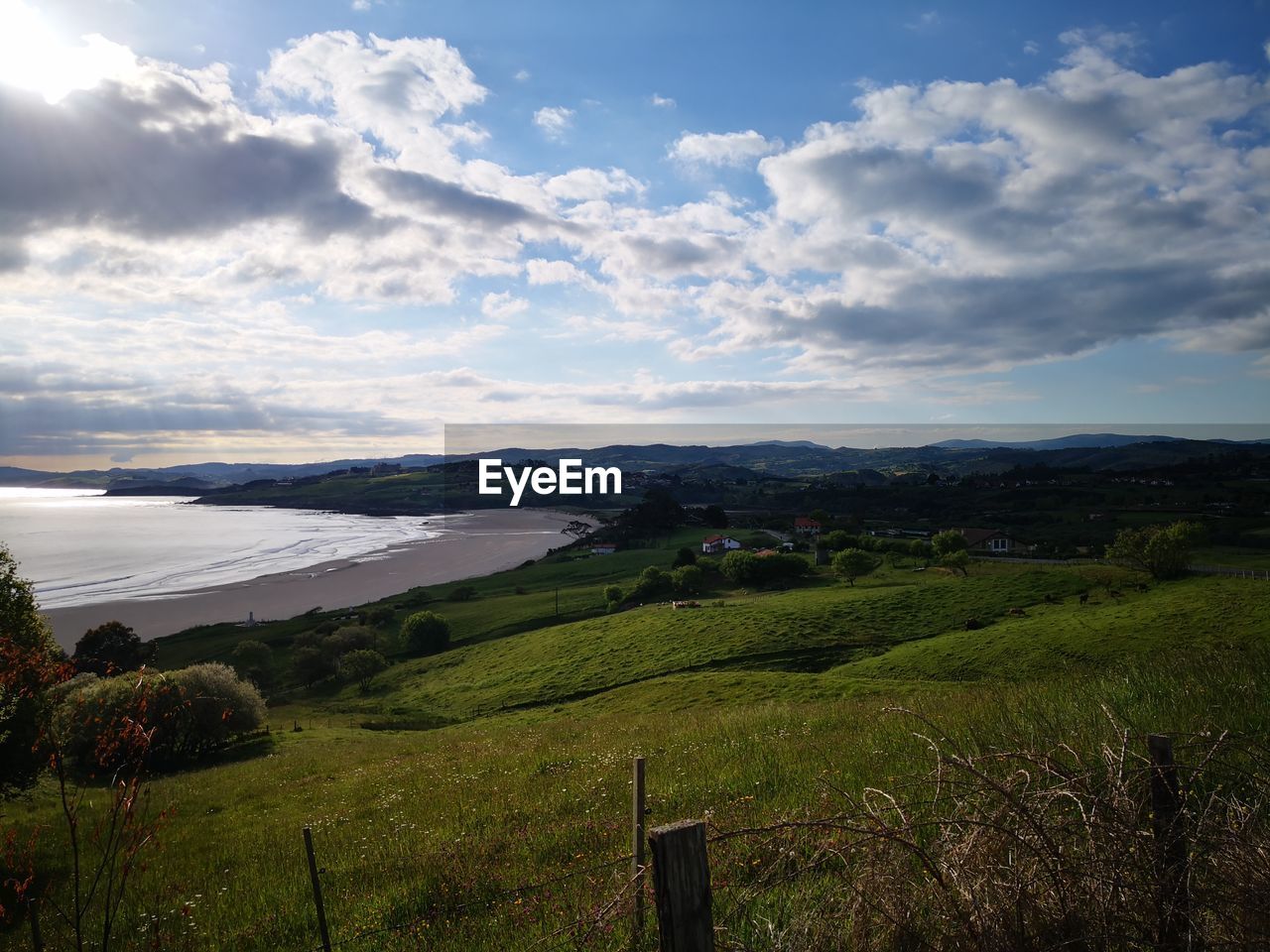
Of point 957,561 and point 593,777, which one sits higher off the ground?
point 593,777

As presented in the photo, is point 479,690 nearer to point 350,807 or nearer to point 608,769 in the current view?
point 350,807

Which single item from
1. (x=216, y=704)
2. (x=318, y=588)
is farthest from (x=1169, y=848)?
(x=318, y=588)

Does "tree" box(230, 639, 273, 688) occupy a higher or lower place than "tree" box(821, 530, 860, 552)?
lower

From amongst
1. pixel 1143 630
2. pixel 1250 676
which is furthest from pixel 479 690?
pixel 1250 676

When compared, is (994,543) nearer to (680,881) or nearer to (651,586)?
(651,586)

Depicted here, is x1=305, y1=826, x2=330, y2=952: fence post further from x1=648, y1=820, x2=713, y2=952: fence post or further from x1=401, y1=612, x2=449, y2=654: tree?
x1=401, y1=612, x2=449, y2=654: tree

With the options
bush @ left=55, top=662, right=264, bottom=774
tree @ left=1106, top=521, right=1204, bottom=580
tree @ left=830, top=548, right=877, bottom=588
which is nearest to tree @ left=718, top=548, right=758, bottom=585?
tree @ left=830, top=548, right=877, bottom=588

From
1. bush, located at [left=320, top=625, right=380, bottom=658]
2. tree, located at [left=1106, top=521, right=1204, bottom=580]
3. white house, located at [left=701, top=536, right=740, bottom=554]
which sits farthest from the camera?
white house, located at [left=701, top=536, right=740, bottom=554]
